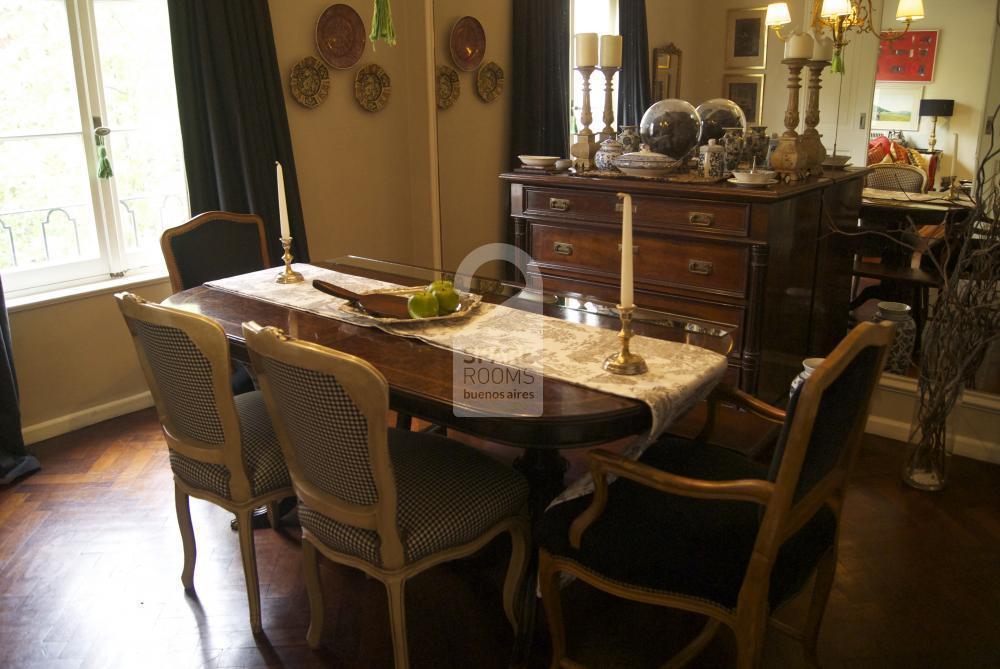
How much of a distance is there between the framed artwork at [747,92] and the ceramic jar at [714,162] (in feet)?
1.26

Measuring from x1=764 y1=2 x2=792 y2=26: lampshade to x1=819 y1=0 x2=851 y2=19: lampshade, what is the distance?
132 millimetres

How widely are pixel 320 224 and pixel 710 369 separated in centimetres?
271

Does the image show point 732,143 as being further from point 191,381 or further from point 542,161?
point 191,381

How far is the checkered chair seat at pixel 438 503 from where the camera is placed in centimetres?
175

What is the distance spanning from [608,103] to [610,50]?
0.22 meters

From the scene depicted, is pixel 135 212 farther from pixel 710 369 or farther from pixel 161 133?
pixel 710 369

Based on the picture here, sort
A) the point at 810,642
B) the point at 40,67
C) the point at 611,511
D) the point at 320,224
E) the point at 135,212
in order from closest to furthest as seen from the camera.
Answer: the point at 611,511 → the point at 810,642 → the point at 40,67 → the point at 135,212 → the point at 320,224

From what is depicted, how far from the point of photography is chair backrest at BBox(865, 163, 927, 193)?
302 cm

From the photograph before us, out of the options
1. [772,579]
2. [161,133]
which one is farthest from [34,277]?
[772,579]

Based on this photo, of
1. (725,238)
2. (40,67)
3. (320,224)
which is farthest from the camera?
(320,224)

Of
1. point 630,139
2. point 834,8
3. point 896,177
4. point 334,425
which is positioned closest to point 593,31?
point 630,139

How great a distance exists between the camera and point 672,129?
326 centimetres

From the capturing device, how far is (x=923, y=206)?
3.03 meters

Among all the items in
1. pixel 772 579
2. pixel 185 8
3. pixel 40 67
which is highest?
pixel 185 8
